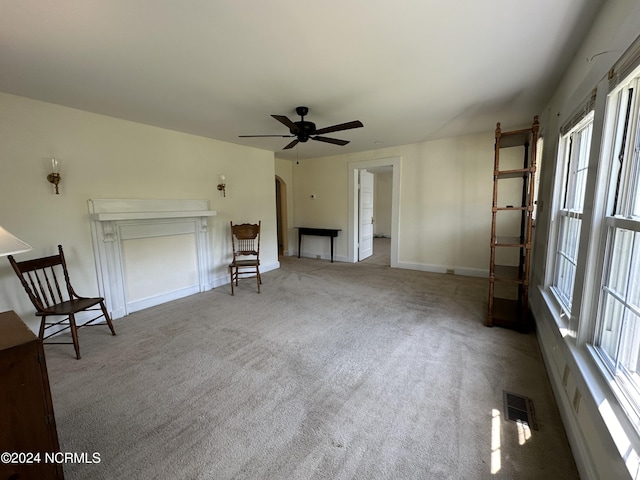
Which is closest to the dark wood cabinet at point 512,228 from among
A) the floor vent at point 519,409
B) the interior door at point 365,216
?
the floor vent at point 519,409

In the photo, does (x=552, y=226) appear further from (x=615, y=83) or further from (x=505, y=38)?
(x=505, y=38)

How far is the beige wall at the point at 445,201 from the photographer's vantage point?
4480 millimetres

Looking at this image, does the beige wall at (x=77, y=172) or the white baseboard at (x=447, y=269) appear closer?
the beige wall at (x=77, y=172)

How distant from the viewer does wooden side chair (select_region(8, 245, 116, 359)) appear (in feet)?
7.61

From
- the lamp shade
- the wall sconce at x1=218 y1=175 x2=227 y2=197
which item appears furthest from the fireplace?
the lamp shade

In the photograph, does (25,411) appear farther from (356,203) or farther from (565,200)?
(356,203)

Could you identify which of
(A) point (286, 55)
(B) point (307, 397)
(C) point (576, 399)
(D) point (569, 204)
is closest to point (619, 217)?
(C) point (576, 399)

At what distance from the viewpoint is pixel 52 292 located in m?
2.57

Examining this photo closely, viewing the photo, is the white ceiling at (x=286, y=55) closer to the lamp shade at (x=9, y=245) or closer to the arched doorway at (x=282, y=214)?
the lamp shade at (x=9, y=245)

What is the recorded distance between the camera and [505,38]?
1.82 meters

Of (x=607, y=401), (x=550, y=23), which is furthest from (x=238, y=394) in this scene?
(x=550, y=23)

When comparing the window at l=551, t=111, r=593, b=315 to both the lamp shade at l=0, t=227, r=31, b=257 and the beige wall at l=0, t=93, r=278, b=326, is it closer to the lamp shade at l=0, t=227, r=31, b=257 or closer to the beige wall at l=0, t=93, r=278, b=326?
the lamp shade at l=0, t=227, r=31, b=257

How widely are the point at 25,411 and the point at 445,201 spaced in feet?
17.1

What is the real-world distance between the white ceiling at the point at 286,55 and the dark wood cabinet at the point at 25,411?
68.2 inches
